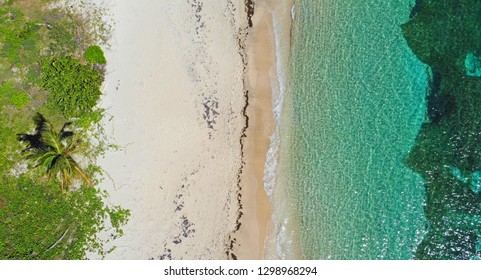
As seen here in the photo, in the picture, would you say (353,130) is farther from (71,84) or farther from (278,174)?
(71,84)

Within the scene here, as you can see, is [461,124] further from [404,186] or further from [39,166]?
[39,166]

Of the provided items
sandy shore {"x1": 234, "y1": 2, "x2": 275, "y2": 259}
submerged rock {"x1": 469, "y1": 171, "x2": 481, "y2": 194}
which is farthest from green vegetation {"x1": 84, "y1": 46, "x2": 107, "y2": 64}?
submerged rock {"x1": 469, "y1": 171, "x2": 481, "y2": 194}

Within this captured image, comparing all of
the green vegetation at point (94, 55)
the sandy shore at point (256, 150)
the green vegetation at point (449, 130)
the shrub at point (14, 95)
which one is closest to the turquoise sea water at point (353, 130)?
the green vegetation at point (449, 130)

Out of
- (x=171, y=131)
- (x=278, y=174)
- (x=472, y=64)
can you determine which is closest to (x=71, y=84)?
(x=171, y=131)

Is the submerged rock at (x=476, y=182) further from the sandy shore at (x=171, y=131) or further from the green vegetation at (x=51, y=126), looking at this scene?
the green vegetation at (x=51, y=126)

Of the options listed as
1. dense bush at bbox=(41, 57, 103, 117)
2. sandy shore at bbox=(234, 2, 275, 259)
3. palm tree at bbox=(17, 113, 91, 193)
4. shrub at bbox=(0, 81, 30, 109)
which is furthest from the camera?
sandy shore at bbox=(234, 2, 275, 259)

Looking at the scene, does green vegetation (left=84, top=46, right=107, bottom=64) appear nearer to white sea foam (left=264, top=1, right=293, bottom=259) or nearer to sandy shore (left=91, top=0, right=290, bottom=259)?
sandy shore (left=91, top=0, right=290, bottom=259)
